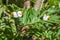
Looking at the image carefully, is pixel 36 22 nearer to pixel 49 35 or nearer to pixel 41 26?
pixel 41 26

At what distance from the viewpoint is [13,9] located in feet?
3.67

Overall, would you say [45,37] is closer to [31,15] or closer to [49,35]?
[49,35]

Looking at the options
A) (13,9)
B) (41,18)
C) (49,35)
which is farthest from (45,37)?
(13,9)

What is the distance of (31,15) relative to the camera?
3.52 feet

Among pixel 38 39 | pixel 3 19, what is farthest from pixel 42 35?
pixel 3 19

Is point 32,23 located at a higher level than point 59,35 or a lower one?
higher

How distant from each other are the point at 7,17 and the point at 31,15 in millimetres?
139

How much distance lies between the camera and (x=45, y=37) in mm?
1220

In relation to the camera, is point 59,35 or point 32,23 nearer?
point 32,23

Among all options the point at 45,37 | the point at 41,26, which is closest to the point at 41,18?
the point at 41,26

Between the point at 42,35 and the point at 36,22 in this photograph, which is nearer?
the point at 36,22

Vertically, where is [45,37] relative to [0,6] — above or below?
below

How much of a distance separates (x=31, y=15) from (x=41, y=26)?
0.09m

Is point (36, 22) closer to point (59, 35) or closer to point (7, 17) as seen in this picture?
point (7, 17)
